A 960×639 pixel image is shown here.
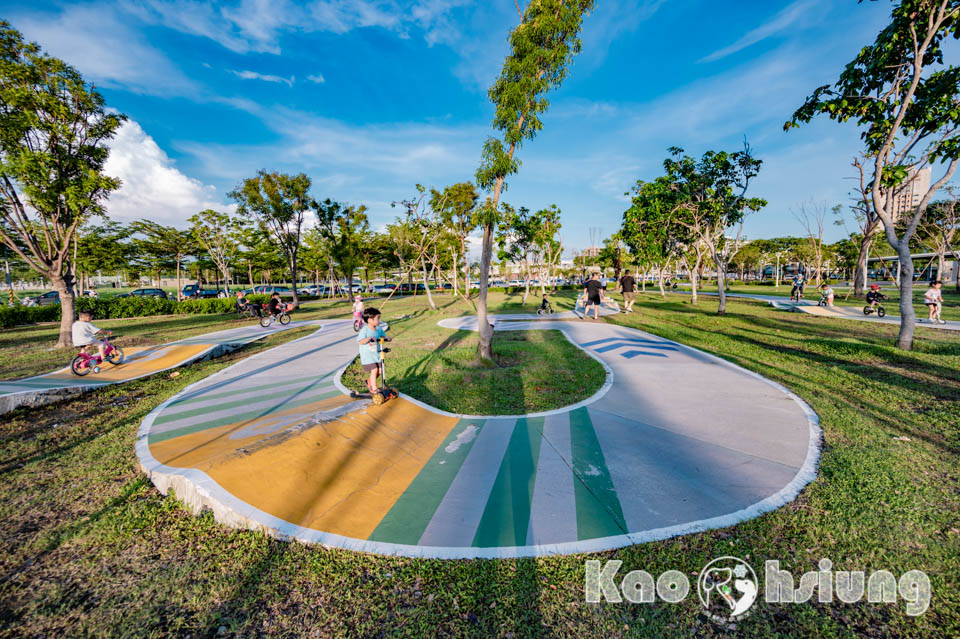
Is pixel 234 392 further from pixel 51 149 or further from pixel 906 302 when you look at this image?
pixel 906 302

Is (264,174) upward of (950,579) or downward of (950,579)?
upward

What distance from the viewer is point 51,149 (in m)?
10.9

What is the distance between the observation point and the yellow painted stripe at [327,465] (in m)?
3.45

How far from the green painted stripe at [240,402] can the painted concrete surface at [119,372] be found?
8.54 feet

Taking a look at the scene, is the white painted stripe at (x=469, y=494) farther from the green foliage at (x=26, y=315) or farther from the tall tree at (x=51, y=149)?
the green foliage at (x=26, y=315)

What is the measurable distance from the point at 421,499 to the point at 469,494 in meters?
0.50

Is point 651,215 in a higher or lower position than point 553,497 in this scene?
higher

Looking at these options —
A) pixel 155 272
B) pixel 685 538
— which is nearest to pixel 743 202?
pixel 685 538

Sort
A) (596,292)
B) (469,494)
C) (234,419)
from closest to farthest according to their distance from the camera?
(469,494), (234,419), (596,292)

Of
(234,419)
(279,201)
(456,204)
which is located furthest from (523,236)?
(234,419)

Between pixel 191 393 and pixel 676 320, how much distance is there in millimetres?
17685

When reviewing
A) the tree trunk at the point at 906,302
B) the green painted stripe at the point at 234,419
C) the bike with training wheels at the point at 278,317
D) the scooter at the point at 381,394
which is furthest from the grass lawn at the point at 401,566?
the bike with training wheels at the point at 278,317

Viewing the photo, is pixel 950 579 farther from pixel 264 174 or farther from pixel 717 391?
pixel 264 174

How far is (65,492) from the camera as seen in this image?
3.79 m
